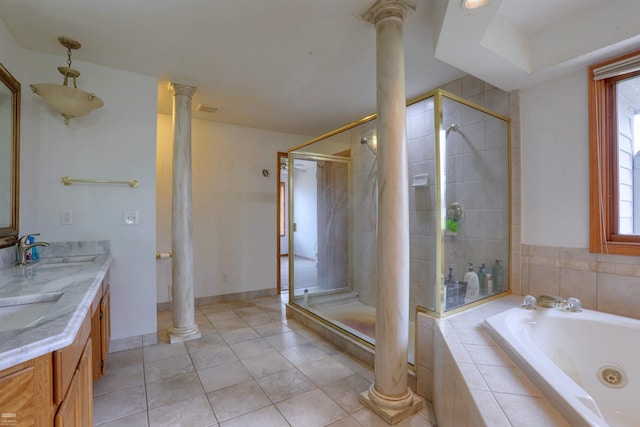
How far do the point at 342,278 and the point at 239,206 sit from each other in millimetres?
1643

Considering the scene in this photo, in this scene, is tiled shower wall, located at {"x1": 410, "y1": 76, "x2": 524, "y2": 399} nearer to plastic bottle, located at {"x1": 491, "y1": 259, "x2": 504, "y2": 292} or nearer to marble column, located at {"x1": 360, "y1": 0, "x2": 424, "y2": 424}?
plastic bottle, located at {"x1": 491, "y1": 259, "x2": 504, "y2": 292}

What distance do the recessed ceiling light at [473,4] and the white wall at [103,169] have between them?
2.42m

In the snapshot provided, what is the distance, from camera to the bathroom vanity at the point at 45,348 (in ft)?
2.37

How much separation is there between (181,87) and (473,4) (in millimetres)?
2341

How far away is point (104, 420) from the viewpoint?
1638mm

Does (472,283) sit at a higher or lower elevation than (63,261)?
lower

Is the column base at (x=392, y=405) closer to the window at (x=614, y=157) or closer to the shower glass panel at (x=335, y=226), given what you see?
the shower glass panel at (x=335, y=226)

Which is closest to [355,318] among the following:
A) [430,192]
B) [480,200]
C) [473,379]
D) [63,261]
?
[430,192]

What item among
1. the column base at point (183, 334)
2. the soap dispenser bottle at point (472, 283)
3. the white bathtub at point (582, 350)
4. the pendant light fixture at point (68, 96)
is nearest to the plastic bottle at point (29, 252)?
the pendant light fixture at point (68, 96)

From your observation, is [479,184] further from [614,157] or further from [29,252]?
[29,252]

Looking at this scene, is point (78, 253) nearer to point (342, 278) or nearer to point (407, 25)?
point (342, 278)

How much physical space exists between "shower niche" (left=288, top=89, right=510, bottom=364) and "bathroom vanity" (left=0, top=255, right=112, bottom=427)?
5.70 ft

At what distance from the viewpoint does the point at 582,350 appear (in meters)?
1.64

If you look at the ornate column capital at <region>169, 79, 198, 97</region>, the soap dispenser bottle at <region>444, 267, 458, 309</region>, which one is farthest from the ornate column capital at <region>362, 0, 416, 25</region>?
the ornate column capital at <region>169, 79, 198, 97</region>
